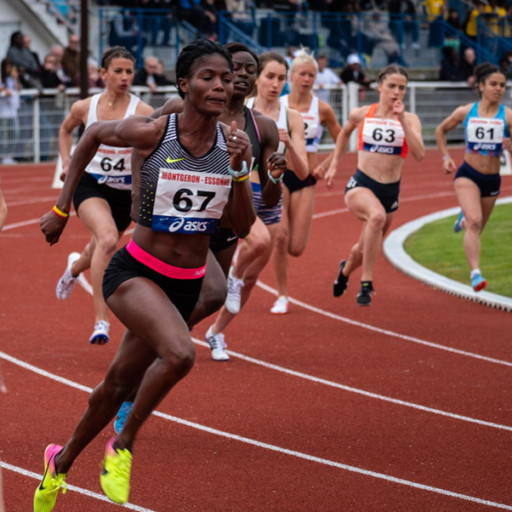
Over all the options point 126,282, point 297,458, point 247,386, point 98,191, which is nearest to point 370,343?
point 247,386

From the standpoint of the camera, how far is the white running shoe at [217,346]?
26.3 feet

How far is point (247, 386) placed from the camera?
286 inches

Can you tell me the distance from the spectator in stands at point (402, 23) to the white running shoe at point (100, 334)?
21848mm

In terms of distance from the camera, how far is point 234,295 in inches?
329

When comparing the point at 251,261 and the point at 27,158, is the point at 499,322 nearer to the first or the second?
the point at 251,261

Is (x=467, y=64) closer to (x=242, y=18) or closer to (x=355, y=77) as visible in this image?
(x=355, y=77)

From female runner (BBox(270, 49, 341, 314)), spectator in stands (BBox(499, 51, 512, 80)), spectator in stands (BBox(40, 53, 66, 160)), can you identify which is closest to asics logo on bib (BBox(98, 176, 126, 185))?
female runner (BBox(270, 49, 341, 314))

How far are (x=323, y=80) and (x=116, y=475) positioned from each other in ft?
67.5

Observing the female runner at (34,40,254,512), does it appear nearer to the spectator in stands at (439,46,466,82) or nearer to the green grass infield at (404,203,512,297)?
the green grass infield at (404,203,512,297)

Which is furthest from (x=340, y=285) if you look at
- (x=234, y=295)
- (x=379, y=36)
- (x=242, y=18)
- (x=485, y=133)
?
(x=379, y=36)

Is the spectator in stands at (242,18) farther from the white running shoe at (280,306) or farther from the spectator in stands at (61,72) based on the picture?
the white running shoe at (280,306)

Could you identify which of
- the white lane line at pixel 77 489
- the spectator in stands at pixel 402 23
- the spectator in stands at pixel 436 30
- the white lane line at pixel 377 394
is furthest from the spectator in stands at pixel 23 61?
the white lane line at pixel 77 489

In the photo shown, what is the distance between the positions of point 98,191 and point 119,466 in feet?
12.5

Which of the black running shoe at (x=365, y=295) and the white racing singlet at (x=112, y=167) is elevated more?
the white racing singlet at (x=112, y=167)
